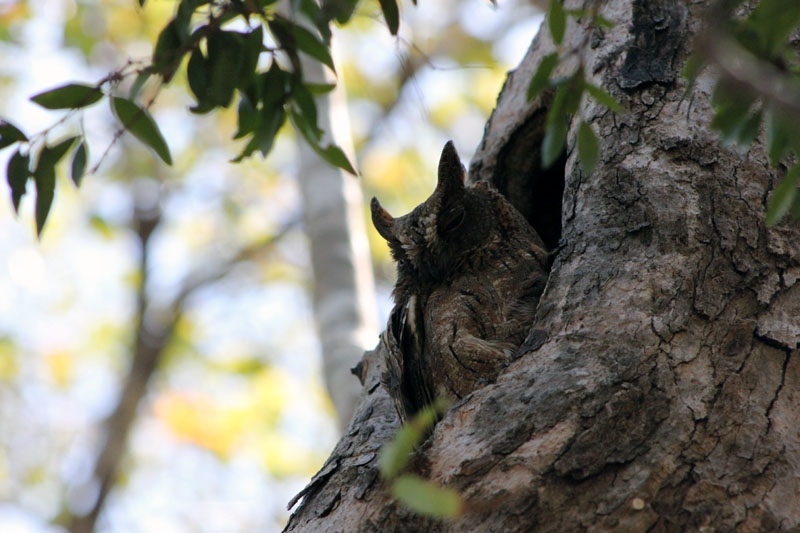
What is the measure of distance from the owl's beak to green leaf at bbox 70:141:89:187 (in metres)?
1.21

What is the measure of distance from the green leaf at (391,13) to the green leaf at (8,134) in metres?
0.91

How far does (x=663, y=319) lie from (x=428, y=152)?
755 centimetres

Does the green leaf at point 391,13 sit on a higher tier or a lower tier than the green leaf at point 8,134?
lower

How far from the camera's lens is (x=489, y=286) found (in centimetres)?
268

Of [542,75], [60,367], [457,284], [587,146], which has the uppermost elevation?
[60,367]

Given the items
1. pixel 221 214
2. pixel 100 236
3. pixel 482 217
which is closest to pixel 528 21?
pixel 221 214

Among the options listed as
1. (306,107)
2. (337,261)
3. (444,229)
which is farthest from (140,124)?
(337,261)

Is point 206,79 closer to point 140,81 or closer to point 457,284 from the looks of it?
point 140,81

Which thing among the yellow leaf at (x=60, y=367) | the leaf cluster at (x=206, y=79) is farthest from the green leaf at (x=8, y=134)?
the yellow leaf at (x=60, y=367)

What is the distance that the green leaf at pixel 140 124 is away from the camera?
6.17 ft

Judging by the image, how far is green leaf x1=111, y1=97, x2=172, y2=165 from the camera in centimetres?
188

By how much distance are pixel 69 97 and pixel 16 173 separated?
0.22 m

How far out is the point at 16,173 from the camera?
1839 mm

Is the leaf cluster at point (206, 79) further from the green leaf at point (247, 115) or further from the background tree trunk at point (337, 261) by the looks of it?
the background tree trunk at point (337, 261)
